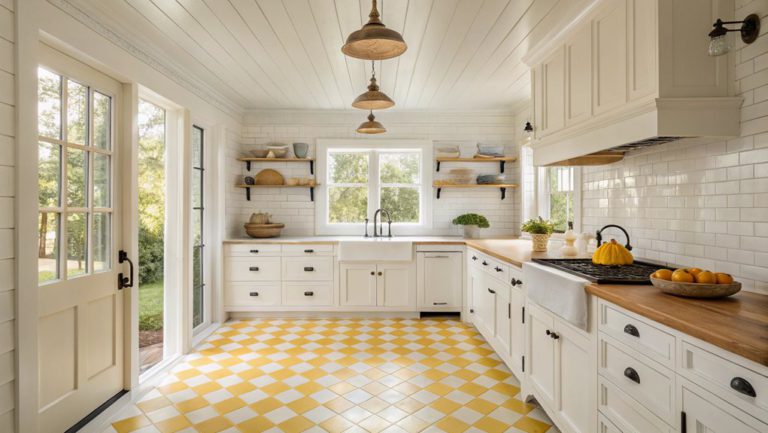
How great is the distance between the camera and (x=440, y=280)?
480 cm

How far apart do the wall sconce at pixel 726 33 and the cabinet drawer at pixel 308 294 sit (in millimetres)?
4028

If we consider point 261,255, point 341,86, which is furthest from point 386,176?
point 261,255

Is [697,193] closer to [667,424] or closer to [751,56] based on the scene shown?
[751,56]

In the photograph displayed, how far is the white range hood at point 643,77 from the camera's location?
1.88m

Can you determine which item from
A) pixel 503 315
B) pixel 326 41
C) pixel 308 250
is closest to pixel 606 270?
pixel 503 315

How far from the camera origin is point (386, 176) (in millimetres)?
5531

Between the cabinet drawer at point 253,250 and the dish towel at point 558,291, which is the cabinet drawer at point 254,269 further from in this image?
the dish towel at point 558,291

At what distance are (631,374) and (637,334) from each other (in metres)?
0.17

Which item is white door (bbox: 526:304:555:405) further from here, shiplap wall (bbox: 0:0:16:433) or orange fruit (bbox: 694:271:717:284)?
shiplap wall (bbox: 0:0:16:433)

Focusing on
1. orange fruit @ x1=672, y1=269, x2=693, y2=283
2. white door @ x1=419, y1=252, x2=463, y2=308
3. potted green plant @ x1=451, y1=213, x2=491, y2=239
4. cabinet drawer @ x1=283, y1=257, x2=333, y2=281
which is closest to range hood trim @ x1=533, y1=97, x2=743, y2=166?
orange fruit @ x1=672, y1=269, x2=693, y2=283

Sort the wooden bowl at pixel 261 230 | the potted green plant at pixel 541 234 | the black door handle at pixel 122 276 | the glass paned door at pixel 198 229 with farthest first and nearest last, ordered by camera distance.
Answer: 1. the wooden bowl at pixel 261 230
2. the glass paned door at pixel 198 229
3. the potted green plant at pixel 541 234
4. the black door handle at pixel 122 276

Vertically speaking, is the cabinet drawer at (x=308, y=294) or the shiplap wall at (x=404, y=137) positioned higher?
the shiplap wall at (x=404, y=137)

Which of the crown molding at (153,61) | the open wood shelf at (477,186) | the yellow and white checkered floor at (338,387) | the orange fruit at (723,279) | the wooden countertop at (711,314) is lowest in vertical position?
the yellow and white checkered floor at (338,387)

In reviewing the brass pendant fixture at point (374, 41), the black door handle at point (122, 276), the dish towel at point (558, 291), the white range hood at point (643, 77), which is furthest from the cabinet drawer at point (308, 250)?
the brass pendant fixture at point (374, 41)
